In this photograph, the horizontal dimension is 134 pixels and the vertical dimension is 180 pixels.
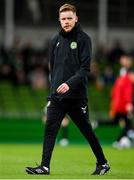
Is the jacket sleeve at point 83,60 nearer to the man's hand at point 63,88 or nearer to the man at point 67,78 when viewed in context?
the man at point 67,78

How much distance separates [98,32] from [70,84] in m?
21.8

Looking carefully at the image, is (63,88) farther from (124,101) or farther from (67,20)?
(124,101)

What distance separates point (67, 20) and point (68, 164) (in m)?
3.56

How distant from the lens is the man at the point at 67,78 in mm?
11547

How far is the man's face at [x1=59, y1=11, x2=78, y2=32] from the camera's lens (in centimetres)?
1154

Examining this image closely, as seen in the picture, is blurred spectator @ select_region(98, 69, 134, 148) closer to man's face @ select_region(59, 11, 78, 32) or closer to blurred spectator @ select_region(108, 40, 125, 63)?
blurred spectator @ select_region(108, 40, 125, 63)

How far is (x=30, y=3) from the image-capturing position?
3278 cm

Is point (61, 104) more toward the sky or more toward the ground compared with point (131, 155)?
more toward the sky

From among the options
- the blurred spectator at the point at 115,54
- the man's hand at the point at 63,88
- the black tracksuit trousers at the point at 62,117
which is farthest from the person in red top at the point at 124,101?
the man's hand at the point at 63,88

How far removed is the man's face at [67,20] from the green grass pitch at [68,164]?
2.00 metres

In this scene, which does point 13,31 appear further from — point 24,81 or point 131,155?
point 131,155

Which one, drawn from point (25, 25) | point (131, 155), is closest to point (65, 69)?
point (131, 155)

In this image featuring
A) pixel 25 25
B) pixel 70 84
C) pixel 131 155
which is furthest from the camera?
pixel 25 25

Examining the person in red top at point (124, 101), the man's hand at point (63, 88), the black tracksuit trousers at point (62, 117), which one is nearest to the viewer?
the man's hand at point (63, 88)
